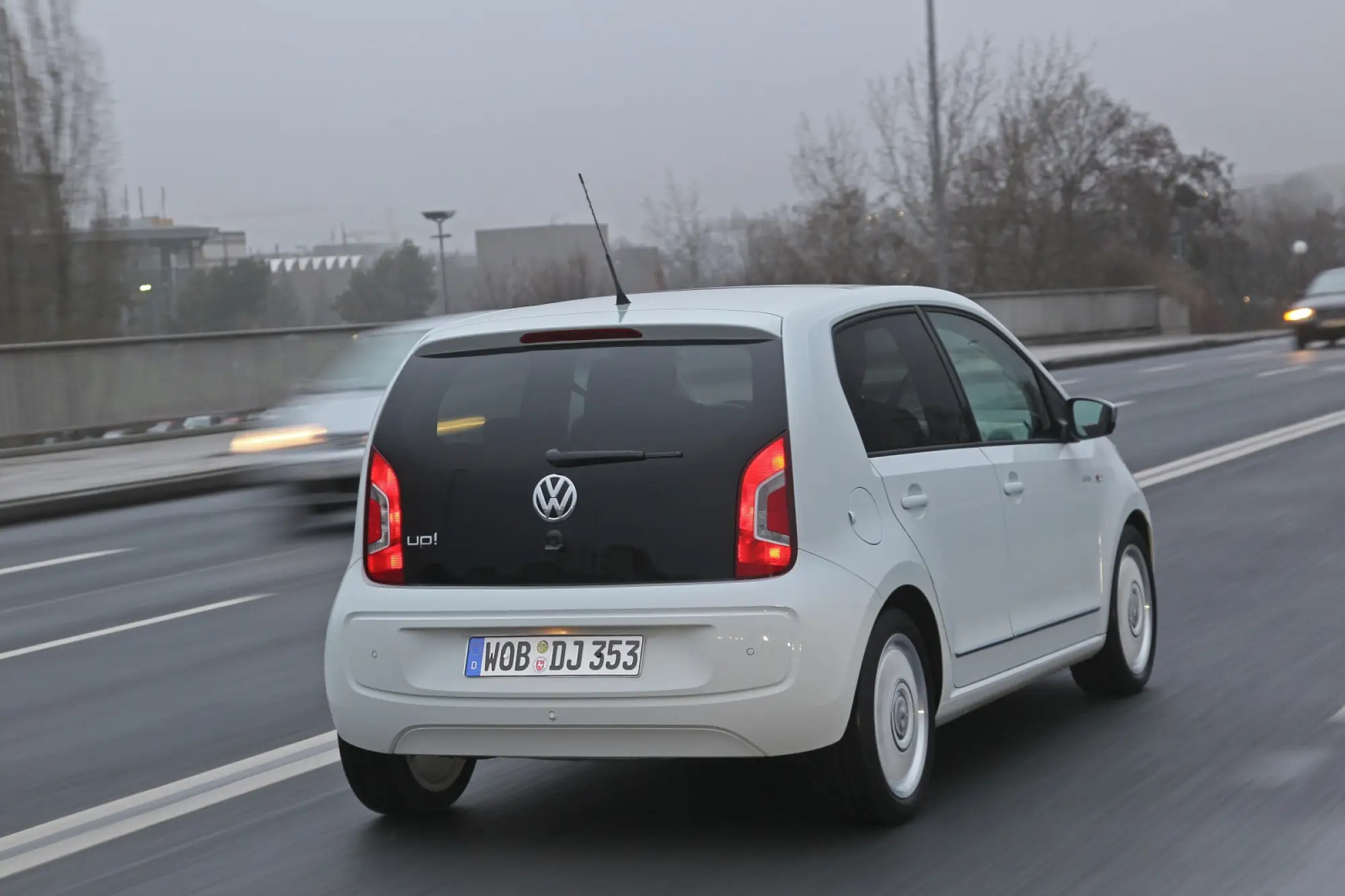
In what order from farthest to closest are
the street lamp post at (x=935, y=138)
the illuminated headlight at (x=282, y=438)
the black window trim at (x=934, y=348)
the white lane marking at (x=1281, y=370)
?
the street lamp post at (x=935, y=138), the white lane marking at (x=1281, y=370), the illuminated headlight at (x=282, y=438), the black window trim at (x=934, y=348)

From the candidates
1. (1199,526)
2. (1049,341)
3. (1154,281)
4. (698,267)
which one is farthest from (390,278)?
(1199,526)

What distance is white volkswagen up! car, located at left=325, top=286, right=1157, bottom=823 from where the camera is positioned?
17.2ft

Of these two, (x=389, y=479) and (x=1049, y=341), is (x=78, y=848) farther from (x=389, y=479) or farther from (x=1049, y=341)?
(x=1049, y=341)

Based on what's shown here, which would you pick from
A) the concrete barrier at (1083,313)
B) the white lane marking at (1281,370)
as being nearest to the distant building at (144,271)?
the concrete barrier at (1083,313)

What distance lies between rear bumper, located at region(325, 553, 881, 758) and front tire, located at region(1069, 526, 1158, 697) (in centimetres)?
218

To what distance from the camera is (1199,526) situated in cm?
1285

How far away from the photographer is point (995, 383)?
22.6ft

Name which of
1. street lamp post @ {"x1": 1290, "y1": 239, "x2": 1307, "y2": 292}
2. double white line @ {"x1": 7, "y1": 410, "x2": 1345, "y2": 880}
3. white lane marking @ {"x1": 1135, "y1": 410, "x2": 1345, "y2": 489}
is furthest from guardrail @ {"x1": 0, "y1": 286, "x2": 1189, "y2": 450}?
street lamp post @ {"x1": 1290, "y1": 239, "x2": 1307, "y2": 292}

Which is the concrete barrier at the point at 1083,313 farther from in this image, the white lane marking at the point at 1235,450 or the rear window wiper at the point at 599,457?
the rear window wiper at the point at 599,457

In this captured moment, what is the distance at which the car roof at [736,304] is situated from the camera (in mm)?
5758

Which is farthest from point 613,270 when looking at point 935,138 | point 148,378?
point 935,138

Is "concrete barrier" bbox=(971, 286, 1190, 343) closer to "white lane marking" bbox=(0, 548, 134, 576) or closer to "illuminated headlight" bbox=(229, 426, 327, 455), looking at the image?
"illuminated headlight" bbox=(229, 426, 327, 455)

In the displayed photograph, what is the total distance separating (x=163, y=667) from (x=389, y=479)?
13.5 feet

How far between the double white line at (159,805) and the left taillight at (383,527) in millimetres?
1201
